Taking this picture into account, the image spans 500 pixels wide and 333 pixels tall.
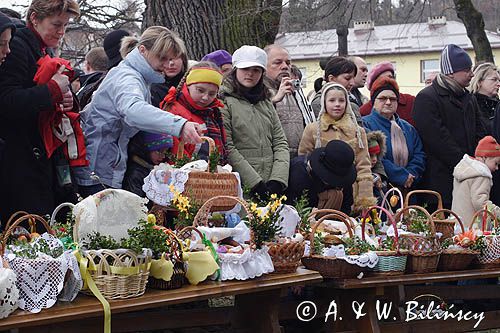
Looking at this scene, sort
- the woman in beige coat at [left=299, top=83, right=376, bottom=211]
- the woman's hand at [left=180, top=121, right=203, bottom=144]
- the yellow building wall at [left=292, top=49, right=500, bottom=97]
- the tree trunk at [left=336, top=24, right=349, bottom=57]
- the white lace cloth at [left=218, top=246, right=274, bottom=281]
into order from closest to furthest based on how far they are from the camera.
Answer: the white lace cloth at [left=218, top=246, right=274, bottom=281]
the woman's hand at [left=180, top=121, right=203, bottom=144]
the woman in beige coat at [left=299, top=83, right=376, bottom=211]
the tree trunk at [left=336, top=24, right=349, bottom=57]
the yellow building wall at [left=292, top=49, right=500, bottom=97]

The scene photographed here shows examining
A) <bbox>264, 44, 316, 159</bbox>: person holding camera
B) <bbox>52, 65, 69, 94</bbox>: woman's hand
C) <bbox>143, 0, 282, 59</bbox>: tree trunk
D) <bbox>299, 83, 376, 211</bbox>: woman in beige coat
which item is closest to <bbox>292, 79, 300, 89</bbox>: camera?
<bbox>264, 44, 316, 159</bbox>: person holding camera

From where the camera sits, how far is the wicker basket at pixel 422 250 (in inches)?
197

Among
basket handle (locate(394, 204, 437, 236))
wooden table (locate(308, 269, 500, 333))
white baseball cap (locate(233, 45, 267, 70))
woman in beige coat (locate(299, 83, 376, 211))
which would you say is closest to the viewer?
wooden table (locate(308, 269, 500, 333))

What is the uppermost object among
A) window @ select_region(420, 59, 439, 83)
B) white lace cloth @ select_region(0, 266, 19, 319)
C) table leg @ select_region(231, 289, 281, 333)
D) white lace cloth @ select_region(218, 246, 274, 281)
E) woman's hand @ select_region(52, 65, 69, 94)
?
woman's hand @ select_region(52, 65, 69, 94)

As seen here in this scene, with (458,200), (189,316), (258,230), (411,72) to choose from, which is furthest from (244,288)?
(411,72)

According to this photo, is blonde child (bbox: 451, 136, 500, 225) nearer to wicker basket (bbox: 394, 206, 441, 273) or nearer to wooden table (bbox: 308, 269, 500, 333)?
wooden table (bbox: 308, 269, 500, 333)

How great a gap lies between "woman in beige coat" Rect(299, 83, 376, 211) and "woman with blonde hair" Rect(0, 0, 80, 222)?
2.07m

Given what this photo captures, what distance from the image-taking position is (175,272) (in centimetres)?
403

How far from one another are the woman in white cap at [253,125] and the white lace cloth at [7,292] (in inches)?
95.0

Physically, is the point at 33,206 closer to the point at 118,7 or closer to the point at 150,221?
the point at 150,221

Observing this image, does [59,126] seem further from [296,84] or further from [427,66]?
[427,66]

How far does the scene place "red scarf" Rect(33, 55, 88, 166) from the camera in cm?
459

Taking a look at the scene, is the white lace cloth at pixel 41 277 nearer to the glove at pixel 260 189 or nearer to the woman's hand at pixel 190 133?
the woman's hand at pixel 190 133

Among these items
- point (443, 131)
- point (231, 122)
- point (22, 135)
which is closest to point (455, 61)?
point (443, 131)
